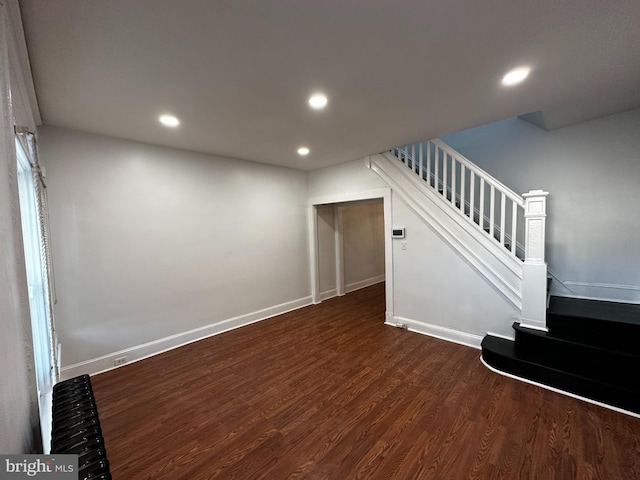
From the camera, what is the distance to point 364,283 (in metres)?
6.63

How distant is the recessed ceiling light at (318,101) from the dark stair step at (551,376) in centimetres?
306

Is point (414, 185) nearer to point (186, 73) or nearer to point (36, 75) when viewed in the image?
point (186, 73)

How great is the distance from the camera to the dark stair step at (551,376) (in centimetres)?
207

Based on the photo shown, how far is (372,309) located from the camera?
15.8 ft

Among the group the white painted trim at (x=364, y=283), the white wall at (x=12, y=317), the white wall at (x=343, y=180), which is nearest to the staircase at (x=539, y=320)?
the white wall at (x=343, y=180)

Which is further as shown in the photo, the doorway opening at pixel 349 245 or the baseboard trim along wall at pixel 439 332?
the doorway opening at pixel 349 245

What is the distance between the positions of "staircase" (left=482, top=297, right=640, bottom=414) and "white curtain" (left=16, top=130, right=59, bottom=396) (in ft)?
13.7

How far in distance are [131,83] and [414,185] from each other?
10.9ft

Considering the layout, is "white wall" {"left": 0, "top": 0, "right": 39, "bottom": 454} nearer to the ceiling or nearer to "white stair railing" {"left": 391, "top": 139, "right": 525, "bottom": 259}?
the ceiling

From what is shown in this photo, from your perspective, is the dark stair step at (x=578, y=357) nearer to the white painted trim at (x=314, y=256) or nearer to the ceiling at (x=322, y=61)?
the ceiling at (x=322, y=61)

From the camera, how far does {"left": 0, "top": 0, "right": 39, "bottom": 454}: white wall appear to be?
2.61 ft

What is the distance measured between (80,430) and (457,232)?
3780 millimetres

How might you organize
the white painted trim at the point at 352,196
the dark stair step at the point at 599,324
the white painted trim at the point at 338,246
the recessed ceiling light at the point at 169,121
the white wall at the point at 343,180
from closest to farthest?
the dark stair step at the point at 599,324, the recessed ceiling light at the point at 169,121, the white painted trim at the point at 352,196, the white wall at the point at 343,180, the white painted trim at the point at 338,246

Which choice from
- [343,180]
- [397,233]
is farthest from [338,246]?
[397,233]
